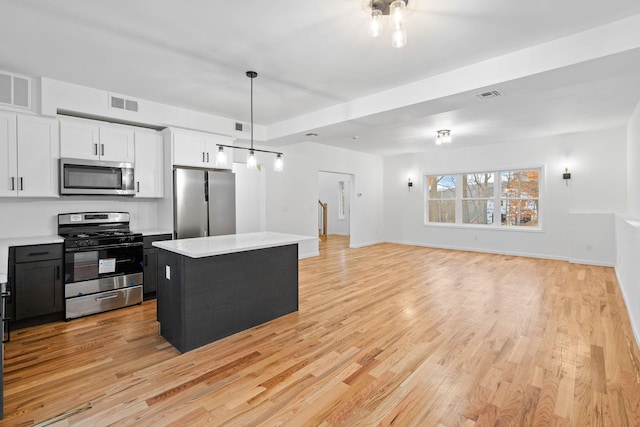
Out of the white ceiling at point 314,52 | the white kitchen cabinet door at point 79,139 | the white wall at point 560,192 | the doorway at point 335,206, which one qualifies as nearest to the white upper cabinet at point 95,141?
the white kitchen cabinet door at point 79,139

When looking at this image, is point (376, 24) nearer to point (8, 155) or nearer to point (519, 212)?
point (8, 155)

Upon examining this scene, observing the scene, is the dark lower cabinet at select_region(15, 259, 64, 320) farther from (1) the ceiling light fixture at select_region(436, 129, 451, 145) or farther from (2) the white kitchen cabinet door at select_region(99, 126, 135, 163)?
(1) the ceiling light fixture at select_region(436, 129, 451, 145)

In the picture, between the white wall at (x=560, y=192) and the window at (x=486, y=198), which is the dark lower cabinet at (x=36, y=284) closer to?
the white wall at (x=560, y=192)

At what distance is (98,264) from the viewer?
12.2 feet

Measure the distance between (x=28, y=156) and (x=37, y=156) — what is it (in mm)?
76

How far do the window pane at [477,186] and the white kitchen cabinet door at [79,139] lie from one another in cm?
793

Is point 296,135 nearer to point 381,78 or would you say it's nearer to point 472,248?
point 381,78

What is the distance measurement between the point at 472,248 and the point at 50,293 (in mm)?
8213

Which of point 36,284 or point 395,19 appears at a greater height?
point 395,19

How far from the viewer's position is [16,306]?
10.5ft

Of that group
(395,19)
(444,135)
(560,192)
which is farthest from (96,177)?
(560,192)

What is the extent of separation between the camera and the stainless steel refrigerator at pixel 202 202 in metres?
4.51

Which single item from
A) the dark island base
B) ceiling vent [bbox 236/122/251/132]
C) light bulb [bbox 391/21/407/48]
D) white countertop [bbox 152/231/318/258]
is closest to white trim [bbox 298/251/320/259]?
ceiling vent [bbox 236/122/251/132]

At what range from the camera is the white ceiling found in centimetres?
235
